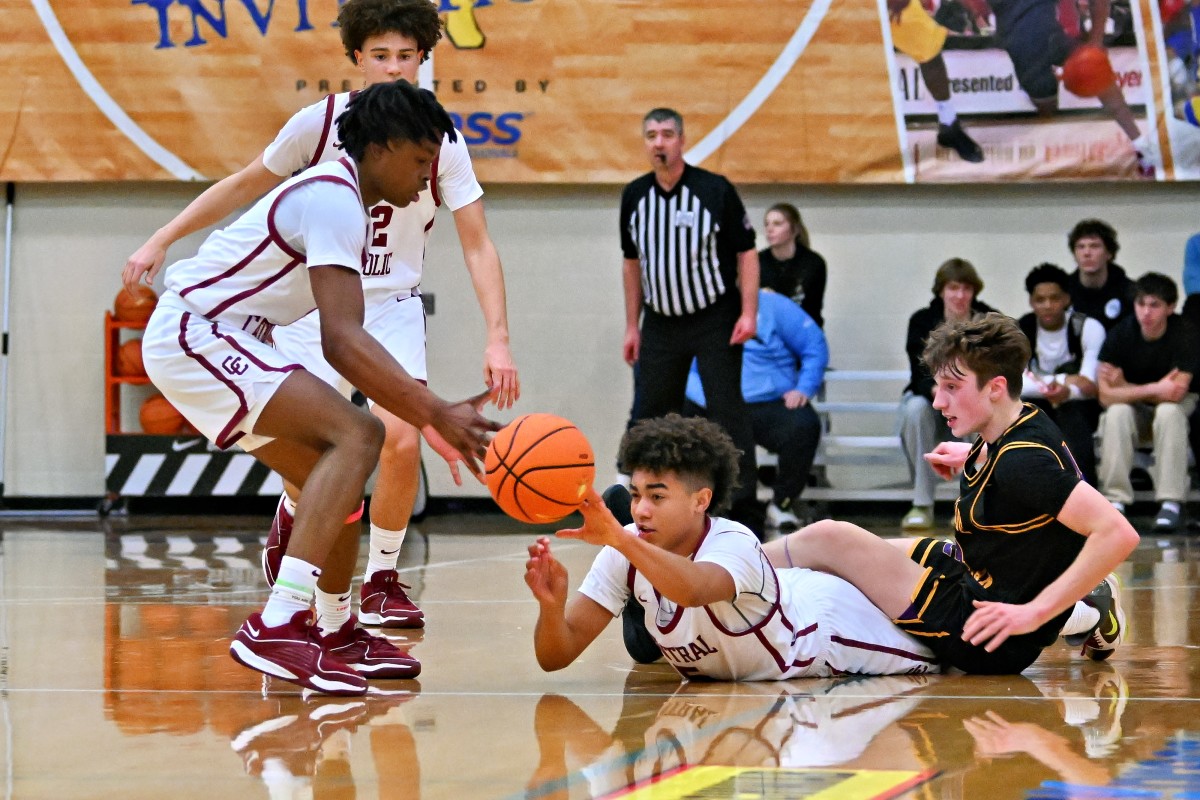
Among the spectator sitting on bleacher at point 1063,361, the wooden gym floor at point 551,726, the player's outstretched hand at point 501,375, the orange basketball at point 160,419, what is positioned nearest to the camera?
the wooden gym floor at point 551,726

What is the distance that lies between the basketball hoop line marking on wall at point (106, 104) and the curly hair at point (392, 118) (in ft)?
22.7

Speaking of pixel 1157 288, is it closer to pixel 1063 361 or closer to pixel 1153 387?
Answer: pixel 1153 387

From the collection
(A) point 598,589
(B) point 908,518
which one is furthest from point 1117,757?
(B) point 908,518

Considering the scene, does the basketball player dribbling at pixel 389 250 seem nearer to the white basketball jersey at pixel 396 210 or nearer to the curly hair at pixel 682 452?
the white basketball jersey at pixel 396 210

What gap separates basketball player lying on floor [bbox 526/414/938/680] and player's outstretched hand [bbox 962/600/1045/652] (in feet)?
1.06

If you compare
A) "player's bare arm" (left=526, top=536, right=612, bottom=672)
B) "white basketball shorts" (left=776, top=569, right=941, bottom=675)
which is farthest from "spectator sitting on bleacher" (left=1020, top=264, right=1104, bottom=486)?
"player's bare arm" (left=526, top=536, right=612, bottom=672)

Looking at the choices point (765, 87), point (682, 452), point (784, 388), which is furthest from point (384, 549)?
point (765, 87)

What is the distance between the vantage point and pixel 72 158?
10.4 meters

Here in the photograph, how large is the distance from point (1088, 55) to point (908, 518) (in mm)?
3107

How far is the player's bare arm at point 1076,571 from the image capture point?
136 inches

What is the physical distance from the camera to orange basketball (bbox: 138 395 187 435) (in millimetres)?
10281

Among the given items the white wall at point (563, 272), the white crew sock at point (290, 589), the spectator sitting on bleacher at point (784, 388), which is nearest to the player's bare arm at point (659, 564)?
the white crew sock at point (290, 589)

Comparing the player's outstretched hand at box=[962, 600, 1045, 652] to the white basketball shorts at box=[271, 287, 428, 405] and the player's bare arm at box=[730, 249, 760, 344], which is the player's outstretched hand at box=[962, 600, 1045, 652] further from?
the player's bare arm at box=[730, 249, 760, 344]

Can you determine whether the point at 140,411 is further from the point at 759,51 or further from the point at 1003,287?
the point at 1003,287
